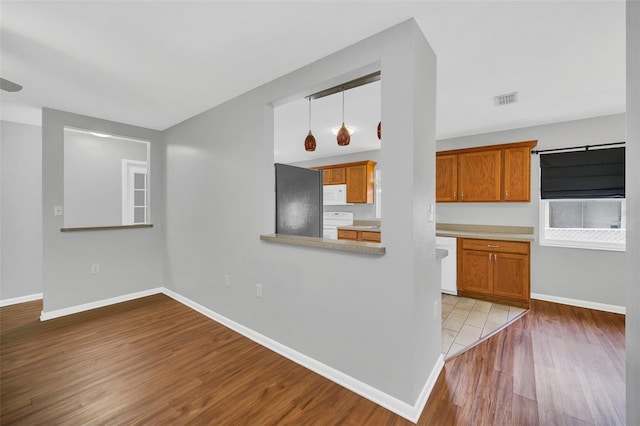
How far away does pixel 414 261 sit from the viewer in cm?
160

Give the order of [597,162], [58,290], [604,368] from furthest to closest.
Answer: [597,162], [58,290], [604,368]

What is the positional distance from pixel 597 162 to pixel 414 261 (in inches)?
139

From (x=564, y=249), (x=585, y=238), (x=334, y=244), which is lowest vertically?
(x=564, y=249)

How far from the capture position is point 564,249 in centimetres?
352

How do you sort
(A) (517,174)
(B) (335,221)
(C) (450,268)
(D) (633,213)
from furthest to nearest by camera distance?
1. (B) (335,221)
2. (C) (450,268)
3. (A) (517,174)
4. (D) (633,213)

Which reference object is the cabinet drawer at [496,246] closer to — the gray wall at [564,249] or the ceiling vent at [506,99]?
the gray wall at [564,249]

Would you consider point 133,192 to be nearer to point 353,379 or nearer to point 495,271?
point 353,379

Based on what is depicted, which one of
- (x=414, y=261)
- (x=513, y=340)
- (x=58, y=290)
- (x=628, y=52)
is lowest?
(x=513, y=340)

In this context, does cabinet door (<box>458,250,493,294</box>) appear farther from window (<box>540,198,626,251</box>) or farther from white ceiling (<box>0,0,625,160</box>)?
white ceiling (<box>0,0,625,160</box>)

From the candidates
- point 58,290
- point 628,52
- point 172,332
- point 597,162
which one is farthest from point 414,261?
point 58,290

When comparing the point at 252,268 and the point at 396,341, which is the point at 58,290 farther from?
the point at 396,341

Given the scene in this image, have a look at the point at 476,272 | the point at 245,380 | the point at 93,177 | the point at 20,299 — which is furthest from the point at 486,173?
the point at 20,299

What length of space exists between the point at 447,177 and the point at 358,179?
1640 millimetres

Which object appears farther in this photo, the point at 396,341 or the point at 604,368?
the point at 604,368
